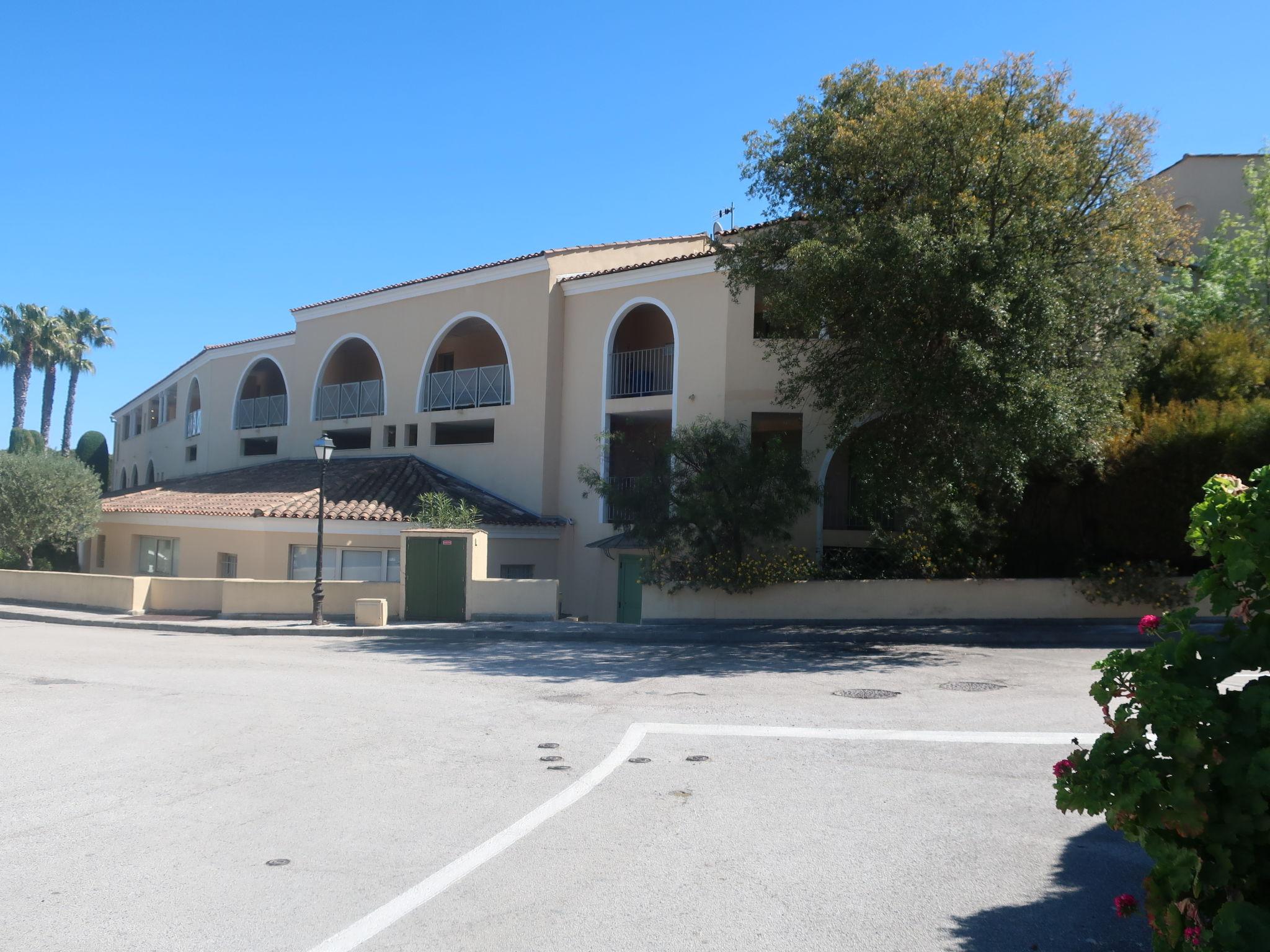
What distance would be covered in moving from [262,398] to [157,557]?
820 centimetres

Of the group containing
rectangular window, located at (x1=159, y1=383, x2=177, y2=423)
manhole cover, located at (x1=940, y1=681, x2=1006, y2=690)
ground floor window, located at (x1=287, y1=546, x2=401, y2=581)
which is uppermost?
rectangular window, located at (x1=159, y1=383, x2=177, y2=423)

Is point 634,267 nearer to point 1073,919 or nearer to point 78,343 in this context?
point 1073,919

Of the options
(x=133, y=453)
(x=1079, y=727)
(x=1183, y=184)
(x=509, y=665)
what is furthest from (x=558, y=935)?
(x=133, y=453)

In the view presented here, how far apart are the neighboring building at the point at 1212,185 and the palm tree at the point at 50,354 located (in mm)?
57290

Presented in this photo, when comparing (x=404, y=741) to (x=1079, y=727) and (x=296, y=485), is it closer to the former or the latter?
(x=1079, y=727)

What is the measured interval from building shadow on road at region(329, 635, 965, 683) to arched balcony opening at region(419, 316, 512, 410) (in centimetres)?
967

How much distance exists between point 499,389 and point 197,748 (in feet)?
59.0

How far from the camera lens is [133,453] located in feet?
160

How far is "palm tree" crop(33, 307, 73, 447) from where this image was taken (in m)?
57.1

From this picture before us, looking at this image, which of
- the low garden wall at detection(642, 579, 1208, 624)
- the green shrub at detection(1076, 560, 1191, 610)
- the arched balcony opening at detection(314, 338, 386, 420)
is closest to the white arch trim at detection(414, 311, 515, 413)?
the arched balcony opening at detection(314, 338, 386, 420)

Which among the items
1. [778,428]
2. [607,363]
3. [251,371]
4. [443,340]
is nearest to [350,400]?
[443,340]

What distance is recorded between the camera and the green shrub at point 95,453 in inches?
2206

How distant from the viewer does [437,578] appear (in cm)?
2128

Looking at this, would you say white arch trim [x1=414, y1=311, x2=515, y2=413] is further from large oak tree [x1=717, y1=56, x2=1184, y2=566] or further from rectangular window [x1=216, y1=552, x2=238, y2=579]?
large oak tree [x1=717, y1=56, x2=1184, y2=566]
